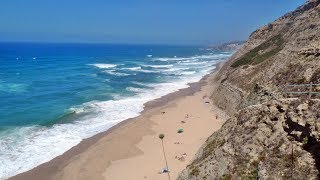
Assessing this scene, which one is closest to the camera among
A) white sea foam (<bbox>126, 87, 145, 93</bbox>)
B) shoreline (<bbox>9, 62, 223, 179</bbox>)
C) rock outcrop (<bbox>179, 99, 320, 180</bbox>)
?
rock outcrop (<bbox>179, 99, 320, 180</bbox>)

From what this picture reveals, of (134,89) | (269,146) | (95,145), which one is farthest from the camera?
(134,89)

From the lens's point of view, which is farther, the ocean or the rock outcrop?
the ocean

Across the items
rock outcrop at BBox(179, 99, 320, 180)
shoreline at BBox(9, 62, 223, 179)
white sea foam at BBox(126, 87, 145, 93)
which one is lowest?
white sea foam at BBox(126, 87, 145, 93)

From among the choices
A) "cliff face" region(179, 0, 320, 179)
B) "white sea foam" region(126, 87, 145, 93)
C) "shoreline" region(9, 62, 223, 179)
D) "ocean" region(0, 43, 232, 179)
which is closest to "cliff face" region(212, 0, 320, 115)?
"cliff face" region(179, 0, 320, 179)

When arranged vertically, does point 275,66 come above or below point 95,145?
above

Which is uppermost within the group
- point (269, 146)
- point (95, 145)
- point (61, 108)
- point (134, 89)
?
point (269, 146)

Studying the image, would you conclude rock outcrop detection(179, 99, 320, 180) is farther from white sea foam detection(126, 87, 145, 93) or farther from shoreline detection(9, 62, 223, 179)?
A: white sea foam detection(126, 87, 145, 93)

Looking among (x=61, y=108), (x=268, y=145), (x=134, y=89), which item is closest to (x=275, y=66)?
(x=268, y=145)

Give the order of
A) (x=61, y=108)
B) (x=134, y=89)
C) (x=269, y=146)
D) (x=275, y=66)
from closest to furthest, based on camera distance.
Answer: (x=269, y=146) < (x=275, y=66) < (x=61, y=108) < (x=134, y=89)

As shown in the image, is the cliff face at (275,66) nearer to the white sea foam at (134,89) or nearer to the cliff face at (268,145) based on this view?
the cliff face at (268,145)

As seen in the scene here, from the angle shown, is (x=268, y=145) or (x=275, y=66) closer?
(x=268, y=145)

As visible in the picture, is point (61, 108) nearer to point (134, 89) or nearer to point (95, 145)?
point (95, 145)

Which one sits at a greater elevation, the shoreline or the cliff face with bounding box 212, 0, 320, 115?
the cliff face with bounding box 212, 0, 320, 115

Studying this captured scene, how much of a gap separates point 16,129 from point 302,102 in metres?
35.1
